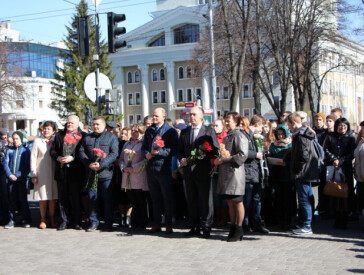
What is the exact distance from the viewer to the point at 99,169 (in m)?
10.4

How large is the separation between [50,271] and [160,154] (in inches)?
124

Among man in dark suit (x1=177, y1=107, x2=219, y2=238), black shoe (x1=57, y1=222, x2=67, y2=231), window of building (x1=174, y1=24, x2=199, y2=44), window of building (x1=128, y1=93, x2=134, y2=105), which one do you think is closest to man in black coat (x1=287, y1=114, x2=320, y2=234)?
man in dark suit (x1=177, y1=107, x2=219, y2=238)

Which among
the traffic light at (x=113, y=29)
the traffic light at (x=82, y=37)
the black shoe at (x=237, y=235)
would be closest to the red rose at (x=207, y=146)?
the black shoe at (x=237, y=235)

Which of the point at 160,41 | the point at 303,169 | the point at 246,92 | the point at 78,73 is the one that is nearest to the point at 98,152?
the point at 303,169

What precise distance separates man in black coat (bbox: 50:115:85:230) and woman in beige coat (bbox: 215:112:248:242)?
326 centimetres

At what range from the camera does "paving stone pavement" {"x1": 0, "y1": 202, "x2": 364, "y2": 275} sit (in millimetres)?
7305

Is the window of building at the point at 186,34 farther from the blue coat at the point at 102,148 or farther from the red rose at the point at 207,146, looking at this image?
the red rose at the point at 207,146

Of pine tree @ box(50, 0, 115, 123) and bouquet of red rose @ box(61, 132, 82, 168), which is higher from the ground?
pine tree @ box(50, 0, 115, 123)

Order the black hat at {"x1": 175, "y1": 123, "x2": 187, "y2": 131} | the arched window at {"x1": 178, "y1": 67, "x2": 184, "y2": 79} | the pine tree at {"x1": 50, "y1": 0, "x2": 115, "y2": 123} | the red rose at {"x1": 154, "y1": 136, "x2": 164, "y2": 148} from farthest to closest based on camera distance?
the arched window at {"x1": 178, "y1": 67, "x2": 184, "y2": 79} → the pine tree at {"x1": 50, "y1": 0, "x2": 115, "y2": 123} → the black hat at {"x1": 175, "y1": 123, "x2": 187, "y2": 131} → the red rose at {"x1": 154, "y1": 136, "x2": 164, "y2": 148}

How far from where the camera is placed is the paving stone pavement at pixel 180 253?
24.0ft

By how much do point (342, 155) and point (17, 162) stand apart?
6.54 meters

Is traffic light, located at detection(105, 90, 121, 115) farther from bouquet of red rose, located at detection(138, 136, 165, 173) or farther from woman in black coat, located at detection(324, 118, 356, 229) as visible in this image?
woman in black coat, located at detection(324, 118, 356, 229)

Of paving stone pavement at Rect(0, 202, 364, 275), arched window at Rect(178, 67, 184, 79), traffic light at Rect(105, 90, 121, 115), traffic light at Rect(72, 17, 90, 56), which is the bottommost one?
paving stone pavement at Rect(0, 202, 364, 275)

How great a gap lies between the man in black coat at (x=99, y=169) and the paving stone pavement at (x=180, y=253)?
425 millimetres
